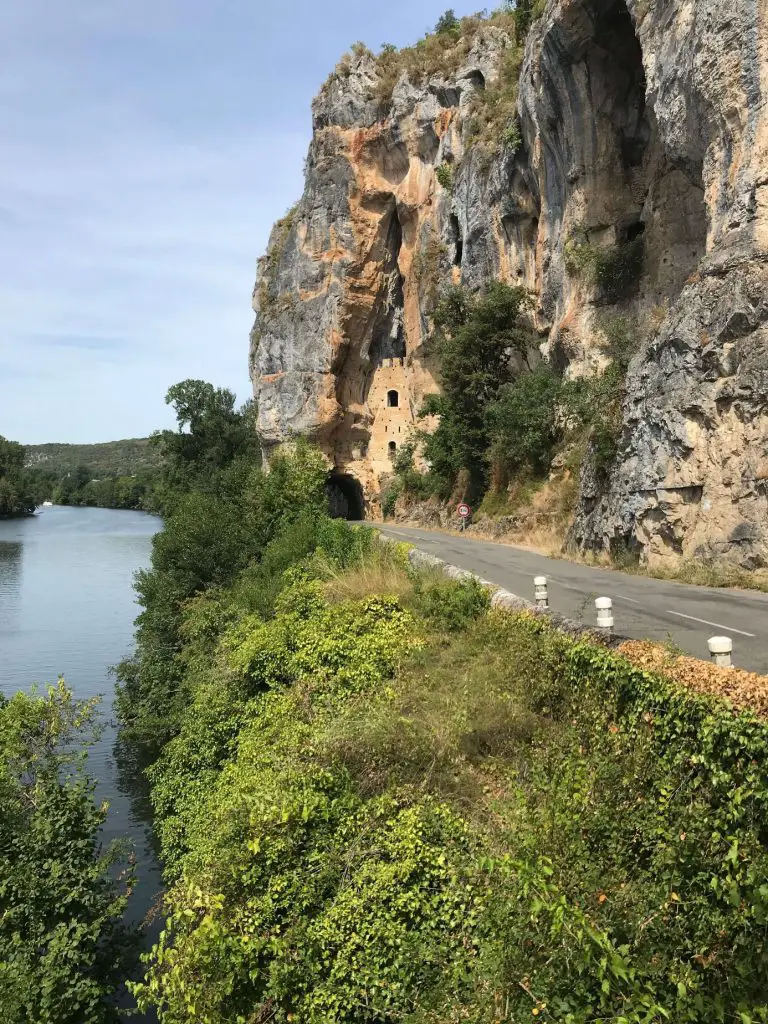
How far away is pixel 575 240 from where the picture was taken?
24.0 meters

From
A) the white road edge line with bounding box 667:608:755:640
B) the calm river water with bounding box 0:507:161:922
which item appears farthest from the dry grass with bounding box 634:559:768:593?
the calm river water with bounding box 0:507:161:922

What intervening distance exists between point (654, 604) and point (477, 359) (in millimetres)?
19920

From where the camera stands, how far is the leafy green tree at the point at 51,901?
23.7ft

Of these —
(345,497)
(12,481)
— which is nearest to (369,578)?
(345,497)

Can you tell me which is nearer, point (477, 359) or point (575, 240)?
point (575, 240)

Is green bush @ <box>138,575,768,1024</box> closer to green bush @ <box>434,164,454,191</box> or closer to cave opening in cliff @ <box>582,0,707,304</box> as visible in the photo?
cave opening in cliff @ <box>582,0,707,304</box>

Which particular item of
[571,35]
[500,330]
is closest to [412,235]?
[500,330]

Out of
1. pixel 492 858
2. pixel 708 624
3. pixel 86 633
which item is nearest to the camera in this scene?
pixel 492 858

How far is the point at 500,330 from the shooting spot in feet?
93.6

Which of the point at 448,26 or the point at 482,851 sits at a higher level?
the point at 448,26

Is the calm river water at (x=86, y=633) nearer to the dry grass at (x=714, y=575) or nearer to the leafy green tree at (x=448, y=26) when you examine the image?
the dry grass at (x=714, y=575)

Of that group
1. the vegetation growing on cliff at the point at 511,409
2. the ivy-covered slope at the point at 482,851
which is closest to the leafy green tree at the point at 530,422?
the vegetation growing on cliff at the point at 511,409

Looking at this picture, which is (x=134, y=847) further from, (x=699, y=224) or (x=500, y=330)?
(x=500, y=330)

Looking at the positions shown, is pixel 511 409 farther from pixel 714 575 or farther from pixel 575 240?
pixel 714 575
